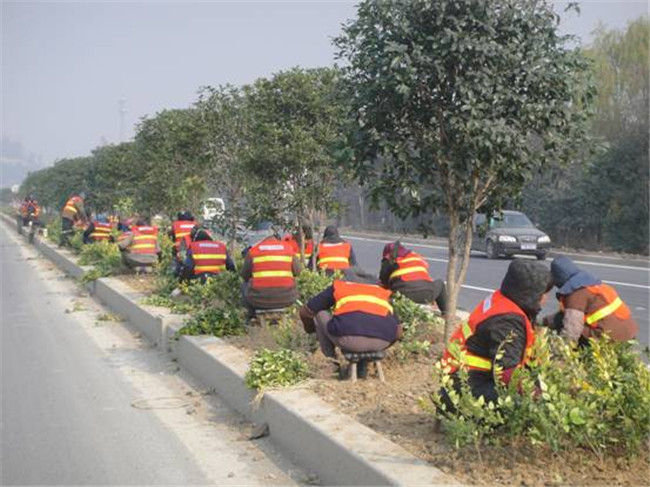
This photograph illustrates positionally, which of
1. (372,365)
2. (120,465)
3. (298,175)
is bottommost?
(120,465)

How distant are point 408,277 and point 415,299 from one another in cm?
30

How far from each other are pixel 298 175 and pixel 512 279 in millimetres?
6655

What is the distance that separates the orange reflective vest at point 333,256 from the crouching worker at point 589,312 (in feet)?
17.1

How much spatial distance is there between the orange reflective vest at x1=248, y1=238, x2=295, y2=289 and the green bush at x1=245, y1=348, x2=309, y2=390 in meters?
2.42

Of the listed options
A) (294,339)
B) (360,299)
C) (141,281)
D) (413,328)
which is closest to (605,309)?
(413,328)

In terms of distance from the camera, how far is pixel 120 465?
236 inches

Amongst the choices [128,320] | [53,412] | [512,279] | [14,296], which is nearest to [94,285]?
[14,296]

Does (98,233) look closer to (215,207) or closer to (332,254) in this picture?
(215,207)

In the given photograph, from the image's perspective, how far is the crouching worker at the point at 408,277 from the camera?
9844mm

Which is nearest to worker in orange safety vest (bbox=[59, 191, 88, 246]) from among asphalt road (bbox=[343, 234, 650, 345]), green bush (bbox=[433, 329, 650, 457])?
asphalt road (bbox=[343, 234, 650, 345])

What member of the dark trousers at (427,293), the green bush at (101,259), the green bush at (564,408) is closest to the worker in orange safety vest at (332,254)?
the dark trousers at (427,293)

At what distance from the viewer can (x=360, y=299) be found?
6715 millimetres

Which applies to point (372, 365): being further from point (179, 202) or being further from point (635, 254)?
point (635, 254)

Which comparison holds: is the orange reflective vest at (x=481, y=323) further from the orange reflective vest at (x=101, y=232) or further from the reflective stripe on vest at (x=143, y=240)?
the orange reflective vest at (x=101, y=232)
